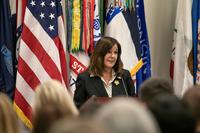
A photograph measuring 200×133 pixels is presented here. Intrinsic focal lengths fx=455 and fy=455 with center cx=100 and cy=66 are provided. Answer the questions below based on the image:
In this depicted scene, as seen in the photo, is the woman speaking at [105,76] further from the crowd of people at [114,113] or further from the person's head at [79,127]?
the person's head at [79,127]

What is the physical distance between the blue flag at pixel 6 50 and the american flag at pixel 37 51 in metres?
0.09

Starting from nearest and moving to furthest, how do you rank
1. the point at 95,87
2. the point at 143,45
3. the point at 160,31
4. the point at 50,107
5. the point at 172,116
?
the point at 172,116
the point at 50,107
the point at 95,87
the point at 143,45
the point at 160,31

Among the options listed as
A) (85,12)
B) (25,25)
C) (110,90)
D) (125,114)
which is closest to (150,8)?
(85,12)

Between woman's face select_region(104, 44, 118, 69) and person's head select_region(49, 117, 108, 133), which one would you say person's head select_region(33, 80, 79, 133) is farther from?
woman's face select_region(104, 44, 118, 69)

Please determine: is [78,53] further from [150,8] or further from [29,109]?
[150,8]

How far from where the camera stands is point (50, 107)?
5.60ft

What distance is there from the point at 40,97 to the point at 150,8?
3762 mm

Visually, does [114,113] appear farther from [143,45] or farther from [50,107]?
[143,45]

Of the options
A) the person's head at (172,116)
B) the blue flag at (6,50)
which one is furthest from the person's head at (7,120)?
the blue flag at (6,50)

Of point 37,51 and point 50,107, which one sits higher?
point 50,107

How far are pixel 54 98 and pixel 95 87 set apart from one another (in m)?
1.77

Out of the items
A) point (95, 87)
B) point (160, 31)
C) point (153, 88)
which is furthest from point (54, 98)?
point (160, 31)

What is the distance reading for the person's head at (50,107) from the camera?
165cm

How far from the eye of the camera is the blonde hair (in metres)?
1.89
